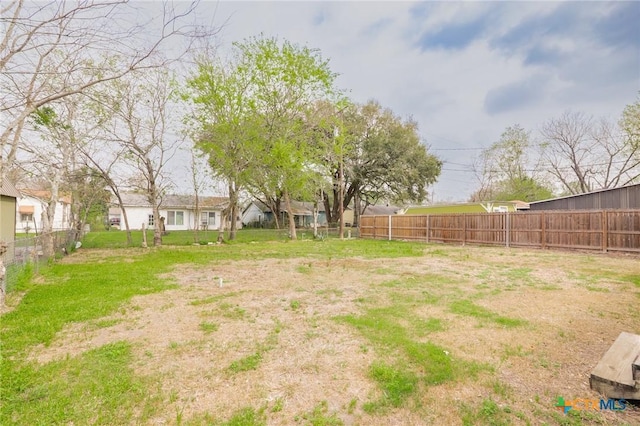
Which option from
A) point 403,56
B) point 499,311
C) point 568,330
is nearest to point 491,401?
point 568,330

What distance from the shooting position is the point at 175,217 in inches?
1159

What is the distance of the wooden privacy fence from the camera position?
10.4 m

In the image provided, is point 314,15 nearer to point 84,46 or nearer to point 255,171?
point 84,46

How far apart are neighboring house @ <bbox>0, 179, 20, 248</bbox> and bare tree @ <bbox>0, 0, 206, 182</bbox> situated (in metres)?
7.41

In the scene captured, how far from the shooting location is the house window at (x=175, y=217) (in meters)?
29.1

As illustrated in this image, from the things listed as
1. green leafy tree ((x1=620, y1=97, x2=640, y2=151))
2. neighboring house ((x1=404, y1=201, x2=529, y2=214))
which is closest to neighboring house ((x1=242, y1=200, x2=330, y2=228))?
neighboring house ((x1=404, y1=201, x2=529, y2=214))

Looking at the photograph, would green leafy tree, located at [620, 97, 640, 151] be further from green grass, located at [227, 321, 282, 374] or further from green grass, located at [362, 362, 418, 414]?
green grass, located at [227, 321, 282, 374]

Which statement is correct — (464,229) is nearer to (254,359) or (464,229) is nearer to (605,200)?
(605,200)

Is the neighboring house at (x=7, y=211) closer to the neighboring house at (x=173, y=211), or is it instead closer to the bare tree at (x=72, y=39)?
the bare tree at (x=72, y=39)

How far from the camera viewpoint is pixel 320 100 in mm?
16750

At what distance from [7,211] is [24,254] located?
460cm

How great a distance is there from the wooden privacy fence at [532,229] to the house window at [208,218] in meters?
19.3

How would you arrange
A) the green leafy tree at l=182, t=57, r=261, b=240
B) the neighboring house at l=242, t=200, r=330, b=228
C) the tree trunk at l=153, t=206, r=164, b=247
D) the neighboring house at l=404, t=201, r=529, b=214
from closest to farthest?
the green leafy tree at l=182, t=57, r=261, b=240
the tree trunk at l=153, t=206, r=164, b=247
the neighboring house at l=404, t=201, r=529, b=214
the neighboring house at l=242, t=200, r=330, b=228

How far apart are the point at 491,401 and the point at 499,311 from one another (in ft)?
8.01
